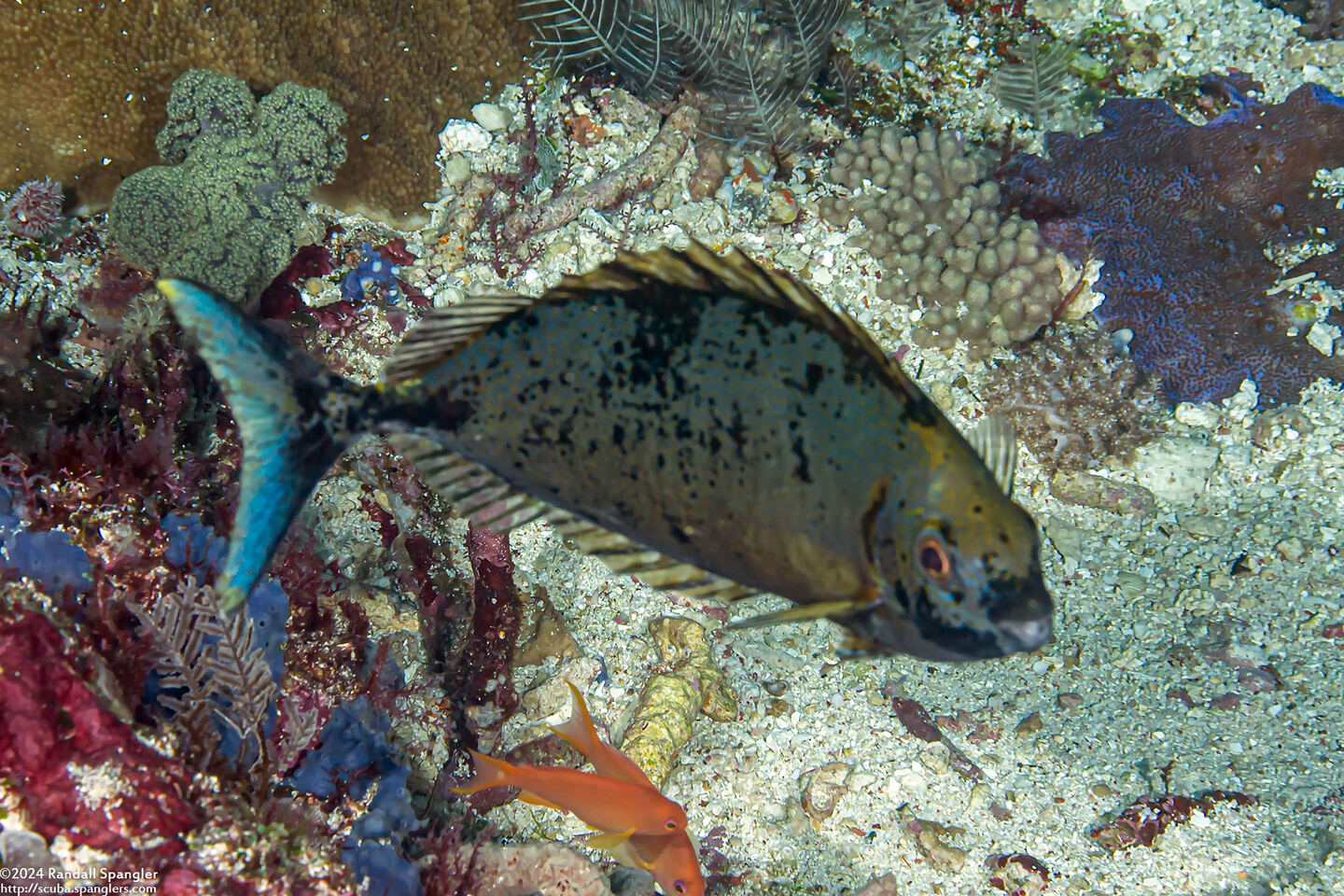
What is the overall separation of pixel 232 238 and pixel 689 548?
4.17 meters

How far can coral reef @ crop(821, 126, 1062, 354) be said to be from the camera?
5113 millimetres

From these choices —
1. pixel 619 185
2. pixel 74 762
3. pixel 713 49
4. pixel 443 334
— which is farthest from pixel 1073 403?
pixel 74 762

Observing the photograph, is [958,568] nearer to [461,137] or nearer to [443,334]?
[443,334]

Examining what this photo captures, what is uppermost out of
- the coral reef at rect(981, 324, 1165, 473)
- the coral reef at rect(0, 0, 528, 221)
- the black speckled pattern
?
A: the coral reef at rect(0, 0, 528, 221)

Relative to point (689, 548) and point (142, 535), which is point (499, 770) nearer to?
point (142, 535)

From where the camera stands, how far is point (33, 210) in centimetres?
432

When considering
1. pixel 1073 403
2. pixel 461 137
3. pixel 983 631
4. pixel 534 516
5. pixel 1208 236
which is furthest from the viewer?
pixel 461 137

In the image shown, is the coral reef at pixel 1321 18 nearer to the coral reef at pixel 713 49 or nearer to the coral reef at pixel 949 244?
the coral reef at pixel 949 244

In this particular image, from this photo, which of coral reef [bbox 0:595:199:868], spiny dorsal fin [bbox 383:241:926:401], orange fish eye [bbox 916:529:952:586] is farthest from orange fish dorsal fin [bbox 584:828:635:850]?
spiny dorsal fin [bbox 383:241:926:401]

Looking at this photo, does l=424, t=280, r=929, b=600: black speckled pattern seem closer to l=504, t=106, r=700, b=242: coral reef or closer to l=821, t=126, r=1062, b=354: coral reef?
l=504, t=106, r=700, b=242: coral reef

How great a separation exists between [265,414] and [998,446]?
1918 millimetres

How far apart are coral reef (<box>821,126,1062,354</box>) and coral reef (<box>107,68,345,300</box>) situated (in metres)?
3.81

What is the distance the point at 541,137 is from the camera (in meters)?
5.54

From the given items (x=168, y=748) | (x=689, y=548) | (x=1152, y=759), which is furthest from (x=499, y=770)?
(x=1152, y=759)
